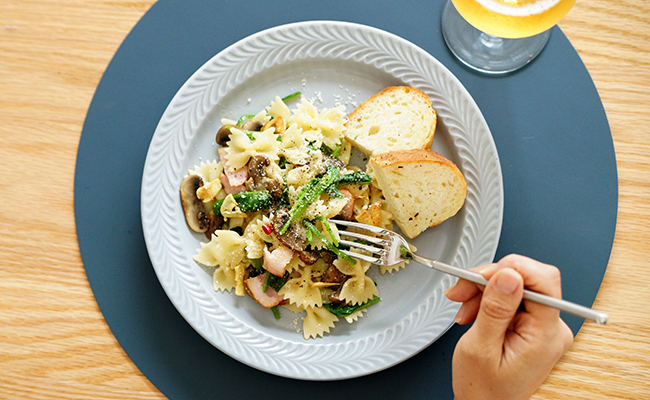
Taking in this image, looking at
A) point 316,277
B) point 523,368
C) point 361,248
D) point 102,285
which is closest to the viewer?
point 523,368

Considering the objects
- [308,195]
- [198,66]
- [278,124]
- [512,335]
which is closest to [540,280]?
[512,335]

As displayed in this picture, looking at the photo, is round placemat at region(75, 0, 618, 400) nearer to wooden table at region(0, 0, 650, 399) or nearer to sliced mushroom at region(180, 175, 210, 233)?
wooden table at region(0, 0, 650, 399)

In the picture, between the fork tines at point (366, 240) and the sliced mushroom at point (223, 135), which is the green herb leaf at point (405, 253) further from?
the sliced mushroom at point (223, 135)

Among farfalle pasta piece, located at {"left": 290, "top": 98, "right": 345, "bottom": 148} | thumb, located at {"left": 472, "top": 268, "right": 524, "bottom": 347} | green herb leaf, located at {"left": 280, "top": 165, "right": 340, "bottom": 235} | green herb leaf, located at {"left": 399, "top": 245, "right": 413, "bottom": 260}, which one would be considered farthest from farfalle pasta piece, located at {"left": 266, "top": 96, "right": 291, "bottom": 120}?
thumb, located at {"left": 472, "top": 268, "right": 524, "bottom": 347}

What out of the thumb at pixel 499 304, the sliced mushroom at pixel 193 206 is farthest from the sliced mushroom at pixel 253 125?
the thumb at pixel 499 304

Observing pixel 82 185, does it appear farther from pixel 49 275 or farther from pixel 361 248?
pixel 361 248

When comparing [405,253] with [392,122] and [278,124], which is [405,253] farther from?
[278,124]

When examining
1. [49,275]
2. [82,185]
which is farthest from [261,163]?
[49,275]
